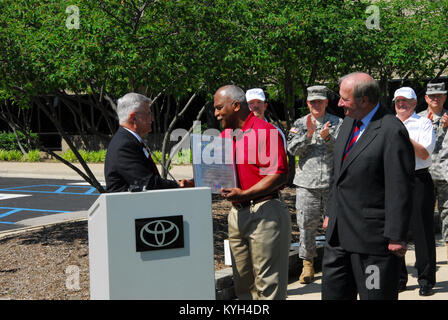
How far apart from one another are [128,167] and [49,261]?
11.6 feet

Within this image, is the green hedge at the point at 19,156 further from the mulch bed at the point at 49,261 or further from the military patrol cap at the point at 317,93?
the military patrol cap at the point at 317,93

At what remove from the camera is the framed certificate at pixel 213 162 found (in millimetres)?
4352

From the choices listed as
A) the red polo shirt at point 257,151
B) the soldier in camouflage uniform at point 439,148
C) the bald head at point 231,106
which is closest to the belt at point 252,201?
the red polo shirt at point 257,151

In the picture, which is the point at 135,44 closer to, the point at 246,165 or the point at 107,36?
the point at 107,36

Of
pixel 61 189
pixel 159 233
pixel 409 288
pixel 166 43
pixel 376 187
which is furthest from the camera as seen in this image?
pixel 61 189

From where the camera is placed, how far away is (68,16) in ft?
24.1

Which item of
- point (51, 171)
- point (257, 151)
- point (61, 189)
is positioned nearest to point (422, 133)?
point (257, 151)

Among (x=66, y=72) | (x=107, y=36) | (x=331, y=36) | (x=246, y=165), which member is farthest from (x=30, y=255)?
(x=331, y=36)

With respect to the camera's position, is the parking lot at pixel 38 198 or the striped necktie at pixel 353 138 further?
the parking lot at pixel 38 198

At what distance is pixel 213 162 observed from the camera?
4418mm

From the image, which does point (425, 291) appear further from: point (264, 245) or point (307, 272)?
point (264, 245)

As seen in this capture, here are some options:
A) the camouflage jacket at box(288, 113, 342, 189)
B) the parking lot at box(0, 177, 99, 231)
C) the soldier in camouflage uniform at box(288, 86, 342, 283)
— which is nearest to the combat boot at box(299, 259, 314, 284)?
the soldier in camouflage uniform at box(288, 86, 342, 283)

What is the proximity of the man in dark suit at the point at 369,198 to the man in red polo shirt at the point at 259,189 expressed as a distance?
0.49 metres
